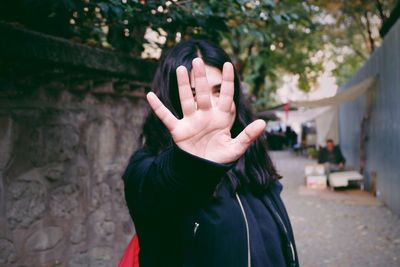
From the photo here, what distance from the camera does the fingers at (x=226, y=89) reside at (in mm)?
1123

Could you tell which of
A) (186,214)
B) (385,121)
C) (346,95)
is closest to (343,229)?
(385,121)

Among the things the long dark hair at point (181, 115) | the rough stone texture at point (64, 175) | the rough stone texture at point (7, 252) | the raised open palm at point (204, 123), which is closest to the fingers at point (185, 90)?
the raised open palm at point (204, 123)

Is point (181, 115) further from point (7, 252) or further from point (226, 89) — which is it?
point (7, 252)

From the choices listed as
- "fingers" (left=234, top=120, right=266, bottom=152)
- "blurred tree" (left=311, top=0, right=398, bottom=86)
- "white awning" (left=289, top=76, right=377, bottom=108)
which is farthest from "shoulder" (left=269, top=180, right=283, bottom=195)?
"blurred tree" (left=311, top=0, right=398, bottom=86)

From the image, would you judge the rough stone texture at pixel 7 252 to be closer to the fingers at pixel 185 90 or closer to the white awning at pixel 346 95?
the fingers at pixel 185 90

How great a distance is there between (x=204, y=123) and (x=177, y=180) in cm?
18

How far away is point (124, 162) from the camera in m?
3.35

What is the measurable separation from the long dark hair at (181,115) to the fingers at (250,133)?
40 centimetres

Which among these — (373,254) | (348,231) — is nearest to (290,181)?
(348,231)

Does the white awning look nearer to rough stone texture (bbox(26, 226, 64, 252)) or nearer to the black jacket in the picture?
rough stone texture (bbox(26, 226, 64, 252))

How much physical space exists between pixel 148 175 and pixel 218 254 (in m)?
0.39

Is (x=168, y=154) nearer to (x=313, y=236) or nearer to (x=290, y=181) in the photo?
(x=313, y=236)

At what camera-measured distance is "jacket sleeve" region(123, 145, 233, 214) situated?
42.1 inches

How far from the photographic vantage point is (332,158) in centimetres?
1081
